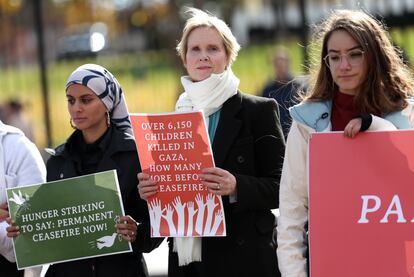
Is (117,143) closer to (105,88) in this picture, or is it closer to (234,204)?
(105,88)

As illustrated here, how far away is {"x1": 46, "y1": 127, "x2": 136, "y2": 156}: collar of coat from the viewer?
5.05m

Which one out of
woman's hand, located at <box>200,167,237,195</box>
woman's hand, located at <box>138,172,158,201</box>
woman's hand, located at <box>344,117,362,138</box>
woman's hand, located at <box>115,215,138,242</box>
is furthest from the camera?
woman's hand, located at <box>115,215,138,242</box>


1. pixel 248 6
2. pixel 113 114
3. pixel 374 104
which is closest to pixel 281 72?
pixel 248 6

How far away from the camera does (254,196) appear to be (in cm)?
468

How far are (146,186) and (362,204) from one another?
1.05m

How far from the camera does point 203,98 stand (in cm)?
487

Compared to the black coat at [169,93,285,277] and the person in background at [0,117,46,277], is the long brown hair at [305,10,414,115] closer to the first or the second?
the black coat at [169,93,285,277]

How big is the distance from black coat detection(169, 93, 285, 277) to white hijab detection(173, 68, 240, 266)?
0.05 meters

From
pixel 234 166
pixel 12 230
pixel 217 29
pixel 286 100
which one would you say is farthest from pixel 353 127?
pixel 286 100

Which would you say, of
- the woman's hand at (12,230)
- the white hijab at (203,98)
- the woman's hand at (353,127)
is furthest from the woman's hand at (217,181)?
the woman's hand at (12,230)

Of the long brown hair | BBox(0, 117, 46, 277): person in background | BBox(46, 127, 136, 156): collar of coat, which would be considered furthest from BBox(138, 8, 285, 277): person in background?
BBox(0, 117, 46, 277): person in background

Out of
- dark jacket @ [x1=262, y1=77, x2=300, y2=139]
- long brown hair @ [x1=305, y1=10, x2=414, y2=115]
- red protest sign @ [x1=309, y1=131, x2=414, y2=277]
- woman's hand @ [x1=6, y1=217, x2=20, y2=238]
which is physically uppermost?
long brown hair @ [x1=305, y1=10, x2=414, y2=115]

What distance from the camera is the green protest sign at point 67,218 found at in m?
4.95

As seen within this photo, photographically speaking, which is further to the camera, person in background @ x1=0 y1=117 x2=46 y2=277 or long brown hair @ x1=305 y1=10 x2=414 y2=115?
person in background @ x1=0 y1=117 x2=46 y2=277
